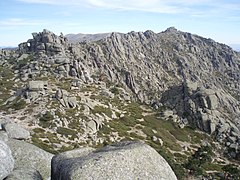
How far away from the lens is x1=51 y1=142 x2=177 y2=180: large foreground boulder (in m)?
13.2

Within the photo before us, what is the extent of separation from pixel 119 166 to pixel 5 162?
21.5 ft

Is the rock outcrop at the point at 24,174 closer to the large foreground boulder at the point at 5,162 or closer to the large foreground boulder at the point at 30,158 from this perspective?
the large foreground boulder at the point at 5,162

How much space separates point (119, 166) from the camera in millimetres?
13516

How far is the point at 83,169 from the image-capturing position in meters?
13.2

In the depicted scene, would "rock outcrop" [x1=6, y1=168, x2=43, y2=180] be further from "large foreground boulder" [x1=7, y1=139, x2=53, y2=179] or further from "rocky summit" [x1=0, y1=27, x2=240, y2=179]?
"large foreground boulder" [x1=7, y1=139, x2=53, y2=179]

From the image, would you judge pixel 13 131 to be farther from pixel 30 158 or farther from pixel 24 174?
pixel 24 174

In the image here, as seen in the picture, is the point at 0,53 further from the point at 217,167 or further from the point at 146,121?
the point at 217,167

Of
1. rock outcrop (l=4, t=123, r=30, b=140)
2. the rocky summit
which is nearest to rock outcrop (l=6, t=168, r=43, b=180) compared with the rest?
the rocky summit

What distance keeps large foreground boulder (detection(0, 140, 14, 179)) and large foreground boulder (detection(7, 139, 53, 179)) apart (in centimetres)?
166

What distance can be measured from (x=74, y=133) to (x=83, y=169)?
4966 cm

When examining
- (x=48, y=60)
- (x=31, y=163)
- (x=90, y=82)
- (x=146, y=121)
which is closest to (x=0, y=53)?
(x=48, y=60)

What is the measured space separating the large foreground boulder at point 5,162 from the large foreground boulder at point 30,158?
1658 millimetres

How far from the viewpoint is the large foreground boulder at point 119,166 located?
13195mm

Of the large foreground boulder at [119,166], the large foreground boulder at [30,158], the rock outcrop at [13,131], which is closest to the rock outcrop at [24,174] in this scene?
the large foreground boulder at [30,158]
